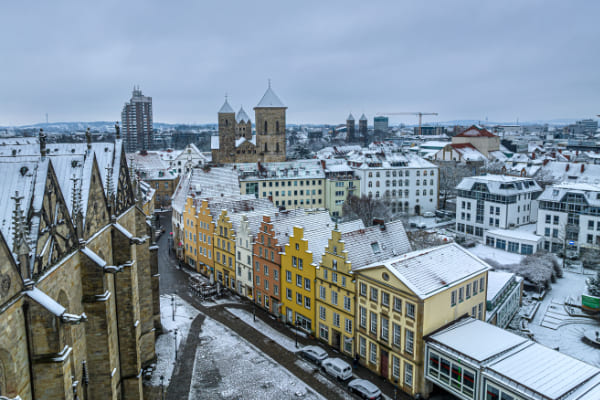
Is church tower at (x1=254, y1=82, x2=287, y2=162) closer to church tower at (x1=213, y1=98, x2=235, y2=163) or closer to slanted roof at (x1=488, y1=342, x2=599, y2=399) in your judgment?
church tower at (x1=213, y1=98, x2=235, y2=163)

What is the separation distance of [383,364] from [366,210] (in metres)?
41.5

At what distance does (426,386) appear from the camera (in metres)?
27.7

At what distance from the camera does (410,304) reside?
90.1ft

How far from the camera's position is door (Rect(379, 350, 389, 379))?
29.8 metres

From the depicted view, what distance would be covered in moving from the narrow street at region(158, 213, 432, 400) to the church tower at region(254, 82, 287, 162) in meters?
55.2

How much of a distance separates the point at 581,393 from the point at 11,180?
1006 inches

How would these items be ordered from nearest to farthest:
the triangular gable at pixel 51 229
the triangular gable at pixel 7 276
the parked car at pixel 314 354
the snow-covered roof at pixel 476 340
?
the triangular gable at pixel 7 276, the triangular gable at pixel 51 229, the snow-covered roof at pixel 476 340, the parked car at pixel 314 354

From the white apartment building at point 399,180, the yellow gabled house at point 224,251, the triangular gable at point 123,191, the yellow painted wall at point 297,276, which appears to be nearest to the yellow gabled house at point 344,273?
the yellow painted wall at point 297,276

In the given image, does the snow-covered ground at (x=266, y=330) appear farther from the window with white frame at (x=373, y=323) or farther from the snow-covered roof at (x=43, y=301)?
the snow-covered roof at (x=43, y=301)

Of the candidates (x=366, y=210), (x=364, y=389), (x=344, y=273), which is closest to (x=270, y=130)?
(x=366, y=210)

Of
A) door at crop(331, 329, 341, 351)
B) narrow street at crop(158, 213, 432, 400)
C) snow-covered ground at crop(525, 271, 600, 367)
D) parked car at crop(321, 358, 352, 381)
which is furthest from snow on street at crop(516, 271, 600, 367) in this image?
parked car at crop(321, 358, 352, 381)

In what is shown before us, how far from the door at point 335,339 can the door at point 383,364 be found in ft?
14.3

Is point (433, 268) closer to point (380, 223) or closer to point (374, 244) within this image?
point (374, 244)

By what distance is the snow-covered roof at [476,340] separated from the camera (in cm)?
2527
